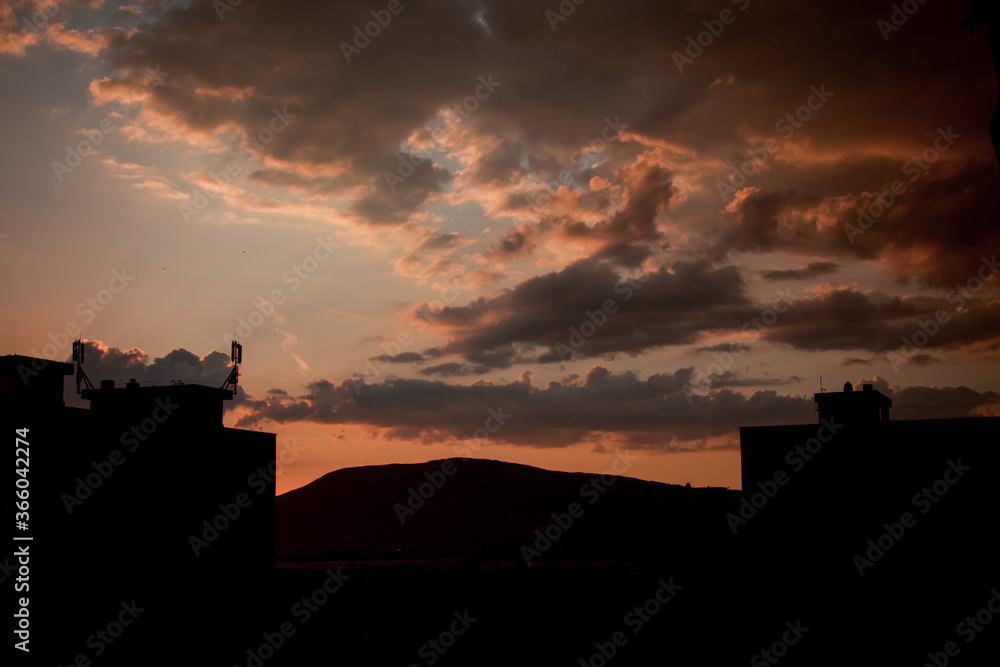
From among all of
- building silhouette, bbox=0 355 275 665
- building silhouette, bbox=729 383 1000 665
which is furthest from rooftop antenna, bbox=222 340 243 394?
building silhouette, bbox=729 383 1000 665

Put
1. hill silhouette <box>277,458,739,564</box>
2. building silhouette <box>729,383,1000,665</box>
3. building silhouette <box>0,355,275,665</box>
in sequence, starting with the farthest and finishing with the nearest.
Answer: hill silhouette <box>277,458,739,564</box>
building silhouette <box>729,383,1000,665</box>
building silhouette <box>0,355,275,665</box>

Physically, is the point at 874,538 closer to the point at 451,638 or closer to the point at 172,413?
the point at 451,638

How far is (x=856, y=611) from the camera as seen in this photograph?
1266 inches

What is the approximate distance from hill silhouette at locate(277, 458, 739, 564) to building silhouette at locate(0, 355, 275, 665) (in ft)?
150

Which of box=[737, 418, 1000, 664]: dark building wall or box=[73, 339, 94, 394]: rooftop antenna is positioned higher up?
box=[73, 339, 94, 394]: rooftop antenna

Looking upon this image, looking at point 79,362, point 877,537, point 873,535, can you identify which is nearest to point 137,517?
point 79,362

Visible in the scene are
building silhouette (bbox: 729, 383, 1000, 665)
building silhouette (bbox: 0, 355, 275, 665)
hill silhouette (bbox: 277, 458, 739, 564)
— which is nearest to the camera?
building silhouette (bbox: 0, 355, 275, 665)

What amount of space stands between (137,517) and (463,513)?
108 meters

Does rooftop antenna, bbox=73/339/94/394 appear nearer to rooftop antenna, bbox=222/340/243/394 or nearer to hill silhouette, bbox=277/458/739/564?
rooftop antenna, bbox=222/340/243/394

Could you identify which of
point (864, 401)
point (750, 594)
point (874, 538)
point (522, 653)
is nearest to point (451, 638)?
point (522, 653)

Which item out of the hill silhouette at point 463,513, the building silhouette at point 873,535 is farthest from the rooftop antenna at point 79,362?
the hill silhouette at point 463,513

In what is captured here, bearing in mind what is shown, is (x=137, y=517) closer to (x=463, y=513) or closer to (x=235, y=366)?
(x=235, y=366)

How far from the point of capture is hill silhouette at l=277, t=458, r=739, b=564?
10156cm

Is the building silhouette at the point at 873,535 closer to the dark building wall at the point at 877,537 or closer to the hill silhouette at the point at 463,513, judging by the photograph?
the dark building wall at the point at 877,537
